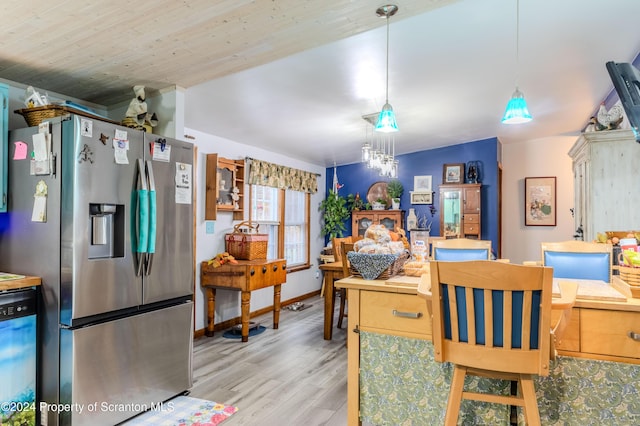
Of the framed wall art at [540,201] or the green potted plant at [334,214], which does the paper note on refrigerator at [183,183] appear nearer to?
the green potted plant at [334,214]

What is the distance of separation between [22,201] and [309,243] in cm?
452

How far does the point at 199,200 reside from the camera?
14.2 feet

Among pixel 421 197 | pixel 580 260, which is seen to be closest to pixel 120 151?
pixel 580 260

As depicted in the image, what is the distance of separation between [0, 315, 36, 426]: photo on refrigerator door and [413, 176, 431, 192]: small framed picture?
5.55 meters

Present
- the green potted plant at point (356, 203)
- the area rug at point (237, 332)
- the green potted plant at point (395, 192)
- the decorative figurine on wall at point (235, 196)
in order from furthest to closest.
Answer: the green potted plant at point (356, 203), the green potted plant at point (395, 192), the decorative figurine on wall at point (235, 196), the area rug at point (237, 332)

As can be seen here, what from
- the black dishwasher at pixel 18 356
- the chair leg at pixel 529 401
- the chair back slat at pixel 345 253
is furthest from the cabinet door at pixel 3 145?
the chair leg at pixel 529 401

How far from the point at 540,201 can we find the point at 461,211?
57.9 inches

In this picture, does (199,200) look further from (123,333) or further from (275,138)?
(123,333)

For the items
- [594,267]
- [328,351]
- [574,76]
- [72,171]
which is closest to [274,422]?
[328,351]

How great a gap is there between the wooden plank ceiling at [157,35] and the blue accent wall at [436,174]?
14.3 feet

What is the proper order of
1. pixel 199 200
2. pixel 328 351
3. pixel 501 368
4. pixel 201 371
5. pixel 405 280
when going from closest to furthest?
pixel 501 368 < pixel 405 280 < pixel 201 371 < pixel 328 351 < pixel 199 200

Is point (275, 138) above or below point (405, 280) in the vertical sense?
above

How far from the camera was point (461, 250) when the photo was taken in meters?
3.24

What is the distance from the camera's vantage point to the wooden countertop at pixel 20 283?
2.08 m
